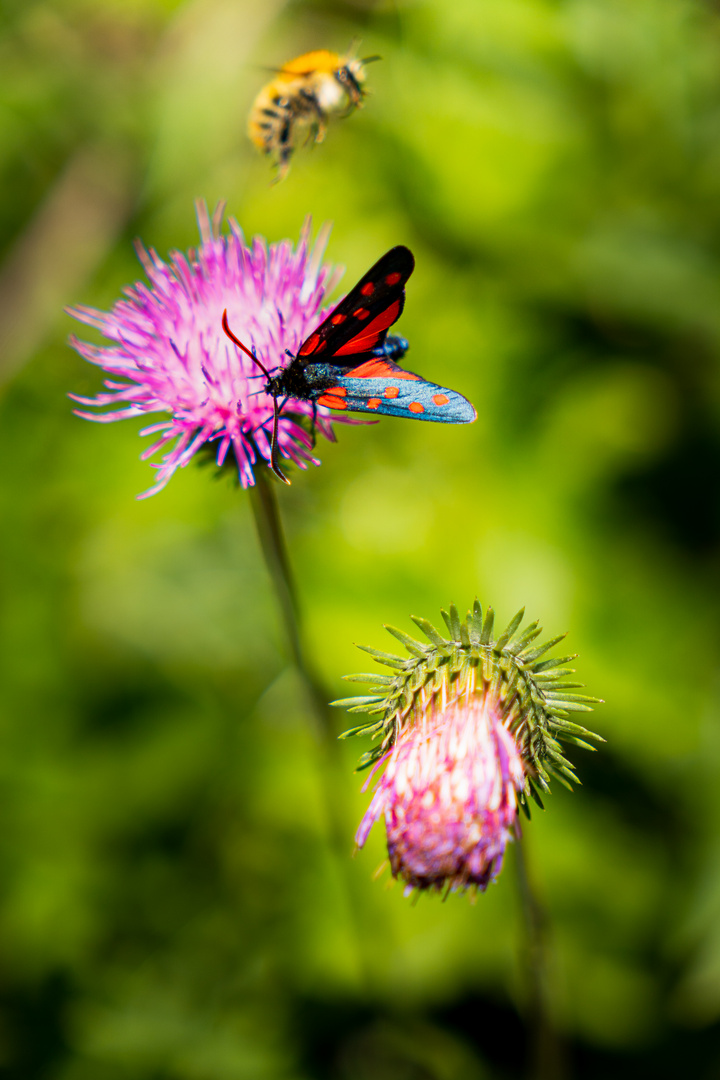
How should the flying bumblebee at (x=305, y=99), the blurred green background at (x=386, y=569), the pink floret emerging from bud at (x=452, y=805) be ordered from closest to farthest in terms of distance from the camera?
the pink floret emerging from bud at (x=452, y=805) < the flying bumblebee at (x=305, y=99) < the blurred green background at (x=386, y=569)

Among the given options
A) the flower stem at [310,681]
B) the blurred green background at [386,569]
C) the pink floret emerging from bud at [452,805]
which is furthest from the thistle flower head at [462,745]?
the blurred green background at [386,569]

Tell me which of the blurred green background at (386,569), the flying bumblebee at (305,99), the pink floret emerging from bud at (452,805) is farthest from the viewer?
the blurred green background at (386,569)

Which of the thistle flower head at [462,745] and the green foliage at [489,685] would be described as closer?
the thistle flower head at [462,745]

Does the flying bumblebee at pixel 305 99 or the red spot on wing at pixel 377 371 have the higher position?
the flying bumblebee at pixel 305 99

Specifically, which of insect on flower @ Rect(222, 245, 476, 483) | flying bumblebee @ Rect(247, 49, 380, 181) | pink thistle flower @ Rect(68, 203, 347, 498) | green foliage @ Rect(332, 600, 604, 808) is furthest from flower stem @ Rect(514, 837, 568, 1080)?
flying bumblebee @ Rect(247, 49, 380, 181)

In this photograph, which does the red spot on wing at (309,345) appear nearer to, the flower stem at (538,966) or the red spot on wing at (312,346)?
the red spot on wing at (312,346)

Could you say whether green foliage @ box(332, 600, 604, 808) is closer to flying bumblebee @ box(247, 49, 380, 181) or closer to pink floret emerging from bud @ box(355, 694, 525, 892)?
pink floret emerging from bud @ box(355, 694, 525, 892)
